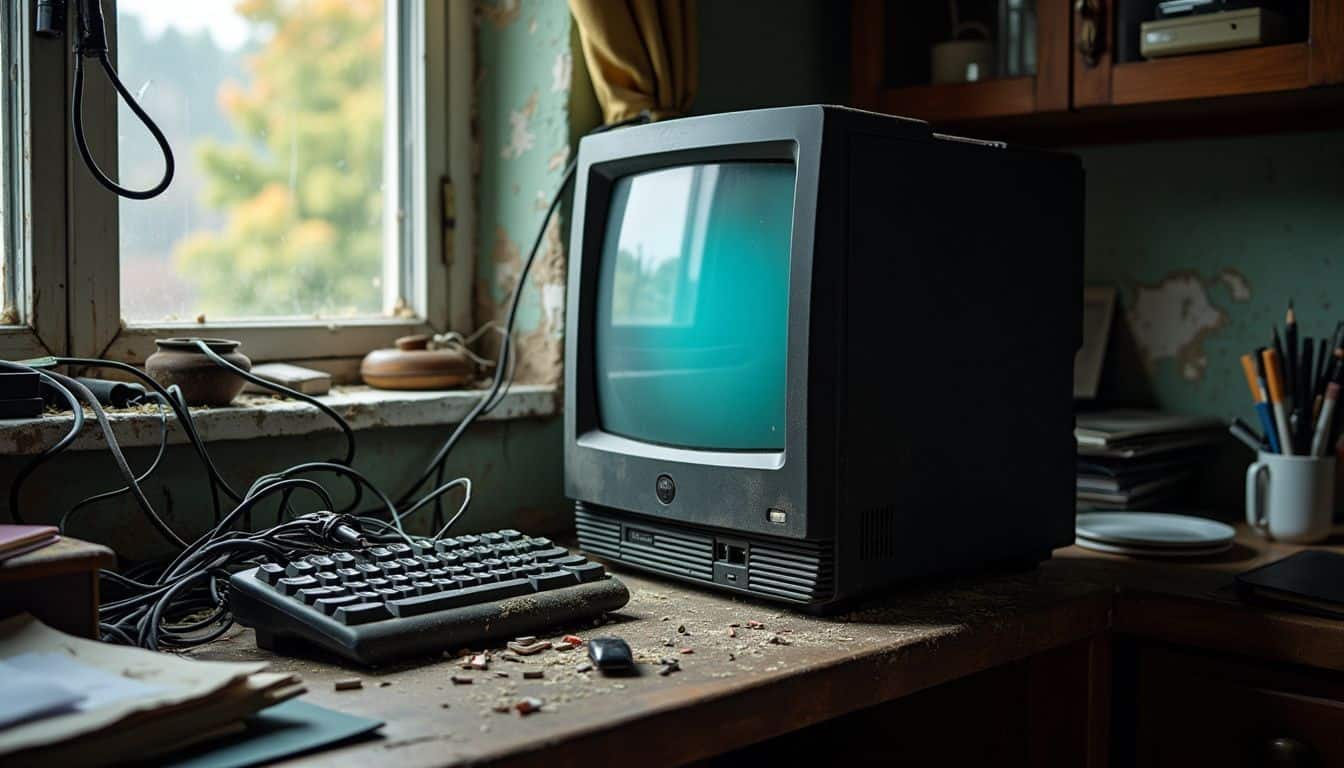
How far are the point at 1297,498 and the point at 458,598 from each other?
1.16 metres

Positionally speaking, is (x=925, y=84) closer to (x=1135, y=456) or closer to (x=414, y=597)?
(x=1135, y=456)

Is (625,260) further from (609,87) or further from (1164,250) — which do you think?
(1164,250)

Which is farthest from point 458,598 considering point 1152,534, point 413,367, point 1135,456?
point 1135,456

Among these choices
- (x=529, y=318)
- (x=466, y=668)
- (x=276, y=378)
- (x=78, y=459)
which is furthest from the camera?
(x=529, y=318)

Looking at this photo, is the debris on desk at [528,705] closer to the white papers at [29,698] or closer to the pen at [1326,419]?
the white papers at [29,698]

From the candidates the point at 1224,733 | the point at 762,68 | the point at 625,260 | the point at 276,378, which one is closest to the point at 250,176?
the point at 276,378

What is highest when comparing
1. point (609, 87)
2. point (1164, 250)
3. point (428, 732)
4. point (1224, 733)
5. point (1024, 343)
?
point (609, 87)

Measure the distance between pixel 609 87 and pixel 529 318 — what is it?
34 cm

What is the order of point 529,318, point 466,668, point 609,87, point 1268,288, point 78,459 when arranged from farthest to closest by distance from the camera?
1. point 1268,288
2. point 529,318
3. point 609,87
4. point 78,459
5. point 466,668

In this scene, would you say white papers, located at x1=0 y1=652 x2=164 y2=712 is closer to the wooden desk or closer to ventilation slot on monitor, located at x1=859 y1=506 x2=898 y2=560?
the wooden desk

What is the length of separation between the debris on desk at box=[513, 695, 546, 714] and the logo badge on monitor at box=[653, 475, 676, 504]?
0.41m

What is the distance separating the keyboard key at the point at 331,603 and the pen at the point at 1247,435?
1.29m

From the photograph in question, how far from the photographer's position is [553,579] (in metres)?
1.16

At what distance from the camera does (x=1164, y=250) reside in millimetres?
2006
